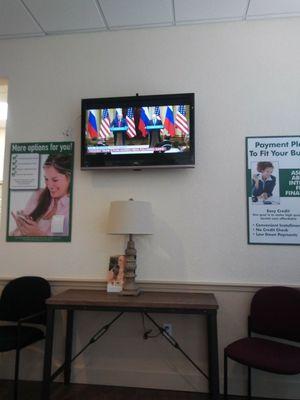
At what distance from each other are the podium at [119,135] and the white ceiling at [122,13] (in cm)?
94

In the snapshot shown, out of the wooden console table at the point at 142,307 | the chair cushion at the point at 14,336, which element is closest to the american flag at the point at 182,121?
the wooden console table at the point at 142,307

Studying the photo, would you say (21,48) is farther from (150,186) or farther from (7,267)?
(7,267)

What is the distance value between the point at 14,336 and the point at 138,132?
179 cm

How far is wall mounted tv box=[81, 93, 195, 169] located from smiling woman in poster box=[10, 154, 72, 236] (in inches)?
10.9

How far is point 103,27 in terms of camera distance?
2771mm

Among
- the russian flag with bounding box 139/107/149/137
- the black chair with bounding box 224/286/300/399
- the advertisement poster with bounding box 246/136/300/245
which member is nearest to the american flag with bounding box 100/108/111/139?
the russian flag with bounding box 139/107/149/137

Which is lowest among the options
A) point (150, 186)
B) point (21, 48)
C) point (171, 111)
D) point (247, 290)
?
point (247, 290)

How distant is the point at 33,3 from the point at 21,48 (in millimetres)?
544

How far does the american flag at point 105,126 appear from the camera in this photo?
2.60 meters

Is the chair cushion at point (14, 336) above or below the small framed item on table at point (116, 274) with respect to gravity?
below

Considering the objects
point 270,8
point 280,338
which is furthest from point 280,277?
point 270,8

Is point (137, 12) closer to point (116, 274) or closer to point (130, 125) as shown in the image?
point (130, 125)

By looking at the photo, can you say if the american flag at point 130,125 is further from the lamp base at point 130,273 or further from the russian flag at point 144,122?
the lamp base at point 130,273

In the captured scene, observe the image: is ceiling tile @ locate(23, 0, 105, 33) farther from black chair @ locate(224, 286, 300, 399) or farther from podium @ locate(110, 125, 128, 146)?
black chair @ locate(224, 286, 300, 399)
